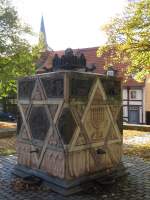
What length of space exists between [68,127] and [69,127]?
0.09ft

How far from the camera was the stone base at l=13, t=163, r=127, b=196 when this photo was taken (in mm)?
7141

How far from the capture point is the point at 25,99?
852 cm

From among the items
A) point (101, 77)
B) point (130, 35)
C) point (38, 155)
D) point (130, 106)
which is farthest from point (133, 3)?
point (130, 106)

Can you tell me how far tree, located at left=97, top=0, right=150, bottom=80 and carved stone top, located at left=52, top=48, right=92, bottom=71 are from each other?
27.6 ft

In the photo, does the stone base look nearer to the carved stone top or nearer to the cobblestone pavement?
the cobblestone pavement

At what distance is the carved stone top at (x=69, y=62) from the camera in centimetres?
783

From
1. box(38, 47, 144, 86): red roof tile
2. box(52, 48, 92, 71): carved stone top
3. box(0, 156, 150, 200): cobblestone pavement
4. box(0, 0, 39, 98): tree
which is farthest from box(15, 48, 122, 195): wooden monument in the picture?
box(38, 47, 144, 86): red roof tile

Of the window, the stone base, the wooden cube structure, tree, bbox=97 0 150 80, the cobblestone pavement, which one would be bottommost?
the cobblestone pavement

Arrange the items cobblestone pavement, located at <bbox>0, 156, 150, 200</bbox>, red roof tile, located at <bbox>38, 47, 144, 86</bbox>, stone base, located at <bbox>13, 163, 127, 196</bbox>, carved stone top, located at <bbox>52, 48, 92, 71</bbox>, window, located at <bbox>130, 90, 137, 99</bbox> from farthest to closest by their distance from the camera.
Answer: window, located at <bbox>130, 90, 137, 99</bbox> → red roof tile, located at <bbox>38, 47, 144, 86</bbox> → carved stone top, located at <bbox>52, 48, 92, 71</bbox> → stone base, located at <bbox>13, 163, 127, 196</bbox> → cobblestone pavement, located at <bbox>0, 156, 150, 200</bbox>

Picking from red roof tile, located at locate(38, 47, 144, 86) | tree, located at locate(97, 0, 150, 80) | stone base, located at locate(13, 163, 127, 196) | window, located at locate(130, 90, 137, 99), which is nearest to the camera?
stone base, located at locate(13, 163, 127, 196)

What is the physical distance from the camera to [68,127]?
7.18m

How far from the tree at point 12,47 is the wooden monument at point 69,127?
15021mm

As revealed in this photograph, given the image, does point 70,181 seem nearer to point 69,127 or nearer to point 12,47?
point 69,127

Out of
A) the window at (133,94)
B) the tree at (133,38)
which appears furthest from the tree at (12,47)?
the window at (133,94)
